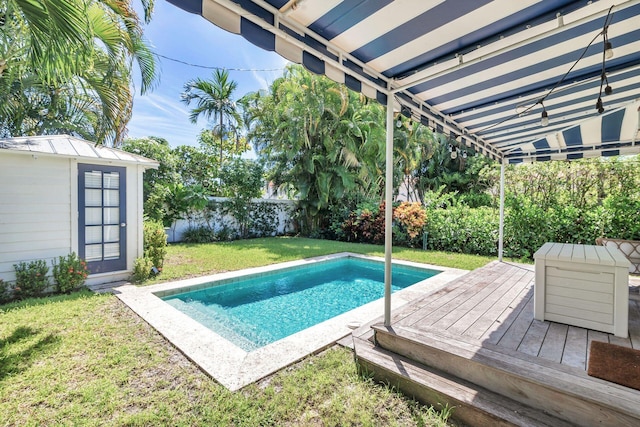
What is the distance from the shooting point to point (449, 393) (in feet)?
8.77

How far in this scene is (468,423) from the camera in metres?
2.53

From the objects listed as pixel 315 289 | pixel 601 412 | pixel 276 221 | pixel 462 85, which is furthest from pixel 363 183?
pixel 601 412

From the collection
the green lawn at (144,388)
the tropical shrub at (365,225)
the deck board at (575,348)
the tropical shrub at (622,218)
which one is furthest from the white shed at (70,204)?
the tropical shrub at (622,218)

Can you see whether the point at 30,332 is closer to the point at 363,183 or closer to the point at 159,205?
the point at 159,205

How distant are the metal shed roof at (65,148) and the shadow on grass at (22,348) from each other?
3.42 metres

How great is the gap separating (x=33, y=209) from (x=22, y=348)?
3.29m

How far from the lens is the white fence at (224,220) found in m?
13.0

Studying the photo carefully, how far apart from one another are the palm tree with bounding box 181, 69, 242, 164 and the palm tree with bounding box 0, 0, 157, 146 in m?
11.0

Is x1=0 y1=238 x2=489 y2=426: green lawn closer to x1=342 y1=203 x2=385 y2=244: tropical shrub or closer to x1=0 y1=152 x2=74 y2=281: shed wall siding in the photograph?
x1=0 y1=152 x2=74 y2=281: shed wall siding

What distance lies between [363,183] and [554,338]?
13050 millimetres

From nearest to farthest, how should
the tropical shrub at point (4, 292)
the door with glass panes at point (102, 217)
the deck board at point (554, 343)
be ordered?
the deck board at point (554, 343), the tropical shrub at point (4, 292), the door with glass panes at point (102, 217)

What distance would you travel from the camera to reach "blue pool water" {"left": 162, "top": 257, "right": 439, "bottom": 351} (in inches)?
213

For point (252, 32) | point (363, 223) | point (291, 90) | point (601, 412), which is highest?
point (291, 90)

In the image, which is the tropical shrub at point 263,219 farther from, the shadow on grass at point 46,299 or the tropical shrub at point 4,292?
the tropical shrub at point 4,292
